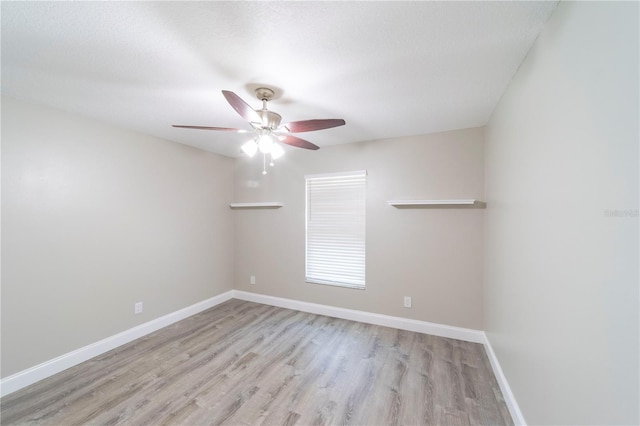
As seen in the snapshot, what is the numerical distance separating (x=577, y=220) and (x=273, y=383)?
2300 millimetres

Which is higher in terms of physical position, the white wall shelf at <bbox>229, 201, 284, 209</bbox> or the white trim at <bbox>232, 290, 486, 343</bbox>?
the white wall shelf at <bbox>229, 201, 284, 209</bbox>

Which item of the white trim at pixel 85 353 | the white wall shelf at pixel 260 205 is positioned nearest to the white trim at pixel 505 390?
the white wall shelf at pixel 260 205

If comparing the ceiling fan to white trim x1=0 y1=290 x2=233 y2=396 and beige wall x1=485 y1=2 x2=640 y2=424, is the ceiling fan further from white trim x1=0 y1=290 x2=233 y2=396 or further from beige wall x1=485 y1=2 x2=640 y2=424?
white trim x1=0 y1=290 x2=233 y2=396

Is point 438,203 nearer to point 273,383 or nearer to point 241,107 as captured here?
point 241,107

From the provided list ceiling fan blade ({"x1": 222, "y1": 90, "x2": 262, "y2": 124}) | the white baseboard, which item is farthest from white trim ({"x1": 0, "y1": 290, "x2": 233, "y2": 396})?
ceiling fan blade ({"x1": 222, "y1": 90, "x2": 262, "y2": 124})

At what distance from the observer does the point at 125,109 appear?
87.7 inches

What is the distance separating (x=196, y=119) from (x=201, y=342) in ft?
7.91

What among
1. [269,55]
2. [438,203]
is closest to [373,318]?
[438,203]

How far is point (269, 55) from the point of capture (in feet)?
4.83

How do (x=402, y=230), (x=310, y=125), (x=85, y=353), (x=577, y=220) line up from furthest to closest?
(x=402, y=230), (x=85, y=353), (x=310, y=125), (x=577, y=220)

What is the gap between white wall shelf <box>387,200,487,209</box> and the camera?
2.54 meters

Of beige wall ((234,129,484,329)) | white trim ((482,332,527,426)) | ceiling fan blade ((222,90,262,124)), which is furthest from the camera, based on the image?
beige wall ((234,129,484,329))

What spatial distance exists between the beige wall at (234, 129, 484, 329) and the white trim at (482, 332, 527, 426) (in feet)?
1.39

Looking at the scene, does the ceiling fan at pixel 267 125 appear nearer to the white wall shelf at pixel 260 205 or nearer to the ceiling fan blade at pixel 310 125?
the ceiling fan blade at pixel 310 125
